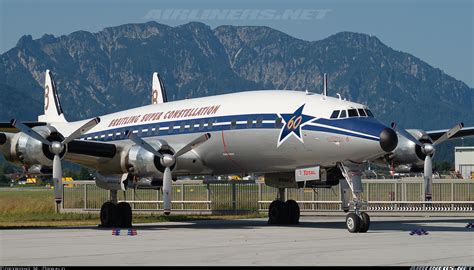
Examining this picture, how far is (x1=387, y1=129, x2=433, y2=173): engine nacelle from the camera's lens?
30.0 m

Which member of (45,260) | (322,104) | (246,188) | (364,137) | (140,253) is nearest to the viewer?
(45,260)

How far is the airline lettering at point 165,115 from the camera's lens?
30.2m

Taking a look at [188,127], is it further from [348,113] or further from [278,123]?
[348,113]

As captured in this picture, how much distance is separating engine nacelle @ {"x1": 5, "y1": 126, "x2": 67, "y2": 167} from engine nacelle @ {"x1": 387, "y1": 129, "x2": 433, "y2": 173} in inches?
421

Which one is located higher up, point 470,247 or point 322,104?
point 322,104

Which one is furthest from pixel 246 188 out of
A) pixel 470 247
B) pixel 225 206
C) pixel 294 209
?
pixel 470 247

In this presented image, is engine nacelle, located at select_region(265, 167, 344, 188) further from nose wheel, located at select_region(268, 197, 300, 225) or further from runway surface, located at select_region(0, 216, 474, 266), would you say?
runway surface, located at select_region(0, 216, 474, 266)

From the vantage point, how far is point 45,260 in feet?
58.2

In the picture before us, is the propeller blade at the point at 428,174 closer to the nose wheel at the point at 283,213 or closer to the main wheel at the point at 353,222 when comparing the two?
the main wheel at the point at 353,222

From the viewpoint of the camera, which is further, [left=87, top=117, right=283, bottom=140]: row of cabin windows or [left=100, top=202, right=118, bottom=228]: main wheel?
[left=100, top=202, right=118, bottom=228]: main wheel

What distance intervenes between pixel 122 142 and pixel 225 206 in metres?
11.2

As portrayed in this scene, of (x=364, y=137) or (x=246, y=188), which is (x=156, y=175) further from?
(x=246, y=188)

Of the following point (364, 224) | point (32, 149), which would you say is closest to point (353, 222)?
point (364, 224)

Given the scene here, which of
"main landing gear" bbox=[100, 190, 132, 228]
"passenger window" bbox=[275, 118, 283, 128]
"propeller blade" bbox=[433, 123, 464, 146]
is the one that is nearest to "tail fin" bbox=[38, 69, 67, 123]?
"main landing gear" bbox=[100, 190, 132, 228]
